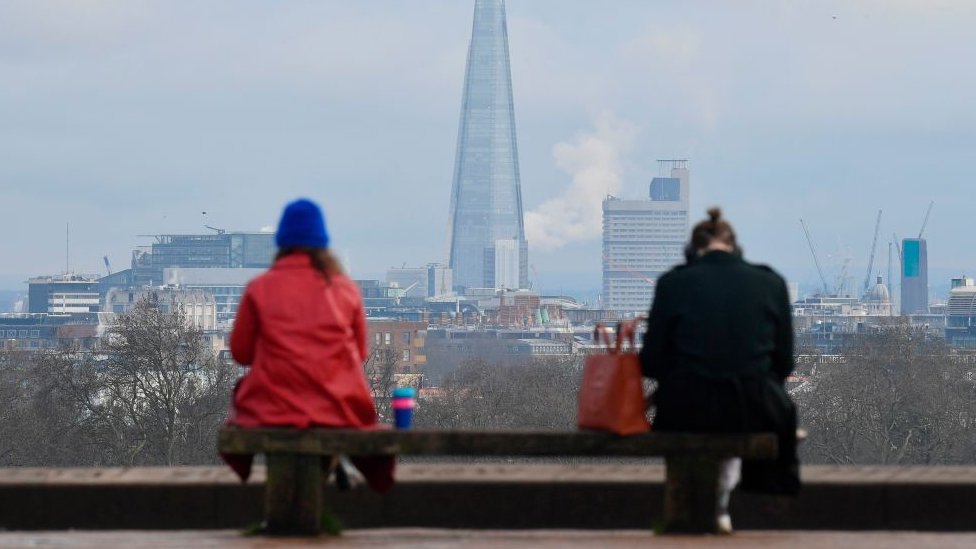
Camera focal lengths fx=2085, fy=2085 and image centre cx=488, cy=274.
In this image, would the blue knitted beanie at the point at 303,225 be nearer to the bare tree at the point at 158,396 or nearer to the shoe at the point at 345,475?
the shoe at the point at 345,475

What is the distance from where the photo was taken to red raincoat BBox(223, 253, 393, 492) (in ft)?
28.8

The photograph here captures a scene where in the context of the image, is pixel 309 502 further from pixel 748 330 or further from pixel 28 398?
pixel 28 398

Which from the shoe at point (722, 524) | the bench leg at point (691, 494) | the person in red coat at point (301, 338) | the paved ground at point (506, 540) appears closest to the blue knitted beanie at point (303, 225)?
the person in red coat at point (301, 338)

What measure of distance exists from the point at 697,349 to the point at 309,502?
1.77 meters

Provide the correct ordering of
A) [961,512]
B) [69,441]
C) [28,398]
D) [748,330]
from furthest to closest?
1. [28,398]
2. [69,441]
3. [961,512]
4. [748,330]

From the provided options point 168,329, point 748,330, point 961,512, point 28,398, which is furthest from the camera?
point 28,398

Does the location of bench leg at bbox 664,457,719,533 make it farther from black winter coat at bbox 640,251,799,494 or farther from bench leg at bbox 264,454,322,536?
bench leg at bbox 264,454,322,536

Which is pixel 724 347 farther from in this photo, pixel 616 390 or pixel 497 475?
pixel 497 475

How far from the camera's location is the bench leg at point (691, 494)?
8906 millimetres

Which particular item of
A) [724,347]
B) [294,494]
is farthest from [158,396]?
[724,347]

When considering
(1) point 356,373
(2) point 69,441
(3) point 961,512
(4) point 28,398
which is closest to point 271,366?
(1) point 356,373

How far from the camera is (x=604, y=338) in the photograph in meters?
8.98

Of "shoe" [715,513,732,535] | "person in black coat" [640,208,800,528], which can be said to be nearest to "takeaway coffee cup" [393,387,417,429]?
"person in black coat" [640,208,800,528]

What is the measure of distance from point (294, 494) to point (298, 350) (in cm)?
64
